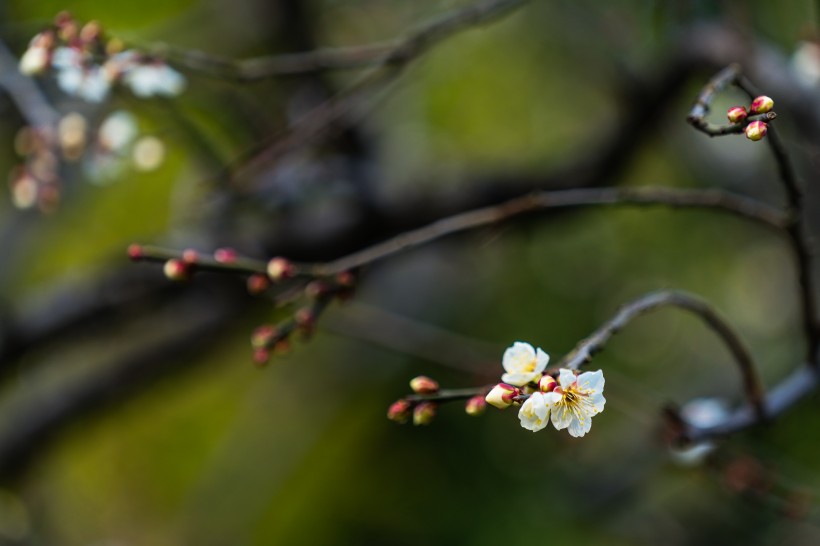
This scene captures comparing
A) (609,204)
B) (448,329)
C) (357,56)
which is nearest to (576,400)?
(609,204)

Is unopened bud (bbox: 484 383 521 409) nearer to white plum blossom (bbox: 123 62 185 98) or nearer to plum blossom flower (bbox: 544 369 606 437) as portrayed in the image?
plum blossom flower (bbox: 544 369 606 437)

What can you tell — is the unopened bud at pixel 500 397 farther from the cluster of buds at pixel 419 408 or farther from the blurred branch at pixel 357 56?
the blurred branch at pixel 357 56

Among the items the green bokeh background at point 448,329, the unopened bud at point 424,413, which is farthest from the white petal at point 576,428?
the green bokeh background at point 448,329

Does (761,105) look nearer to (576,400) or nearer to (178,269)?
(576,400)

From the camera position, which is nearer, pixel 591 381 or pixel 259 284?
pixel 591 381

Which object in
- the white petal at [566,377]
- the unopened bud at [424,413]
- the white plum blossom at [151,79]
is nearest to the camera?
the white petal at [566,377]

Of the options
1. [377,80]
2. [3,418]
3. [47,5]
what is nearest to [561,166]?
[377,80]

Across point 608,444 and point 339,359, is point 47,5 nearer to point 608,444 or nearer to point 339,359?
point 339,359
